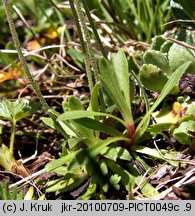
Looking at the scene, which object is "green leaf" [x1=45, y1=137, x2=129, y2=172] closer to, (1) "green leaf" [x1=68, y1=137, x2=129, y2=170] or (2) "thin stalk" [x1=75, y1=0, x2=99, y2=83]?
(1) "green leaf" [x1=68, y1=137, x2=129, y2=170]

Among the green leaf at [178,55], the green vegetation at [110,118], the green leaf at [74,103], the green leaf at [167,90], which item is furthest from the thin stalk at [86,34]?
the green leaf at [178,55]

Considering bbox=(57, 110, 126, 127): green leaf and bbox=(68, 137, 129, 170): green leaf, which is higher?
bbox=(57, 110, 126, 127): green leaf

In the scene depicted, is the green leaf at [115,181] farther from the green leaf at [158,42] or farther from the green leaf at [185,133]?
the green leaf at [158,42]

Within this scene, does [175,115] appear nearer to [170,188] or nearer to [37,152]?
[170,188]

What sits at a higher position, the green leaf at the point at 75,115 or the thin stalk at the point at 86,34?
the thin stalk at the point at 86,34

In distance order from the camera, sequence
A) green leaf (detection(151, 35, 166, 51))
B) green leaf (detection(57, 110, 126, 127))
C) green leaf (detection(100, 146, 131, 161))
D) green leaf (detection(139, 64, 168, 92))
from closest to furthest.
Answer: green leaf (detection(57, 110, 126, 127)) < green leaf (detection(100, 146, 131, 161)) < green leaf (detection(139, 64, 168, 92)) < green leaf (detection(151, 35, 166, 51))

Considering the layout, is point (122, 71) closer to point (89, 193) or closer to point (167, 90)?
point (167, 90)

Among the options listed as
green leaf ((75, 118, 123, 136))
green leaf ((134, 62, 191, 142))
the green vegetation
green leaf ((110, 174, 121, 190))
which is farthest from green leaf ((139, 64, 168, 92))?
green leaf ((110, 174, 121, 190))

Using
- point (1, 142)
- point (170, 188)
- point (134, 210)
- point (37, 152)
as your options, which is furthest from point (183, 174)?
point (1, 142)

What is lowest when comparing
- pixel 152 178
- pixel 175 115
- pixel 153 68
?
pixel 152 178

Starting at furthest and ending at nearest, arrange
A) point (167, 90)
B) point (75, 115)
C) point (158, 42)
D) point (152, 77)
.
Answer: point (158, 42), point (152, 77), point (167, 90), point (75, 115)

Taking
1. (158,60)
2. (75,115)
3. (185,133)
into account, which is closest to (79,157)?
(75,115)
